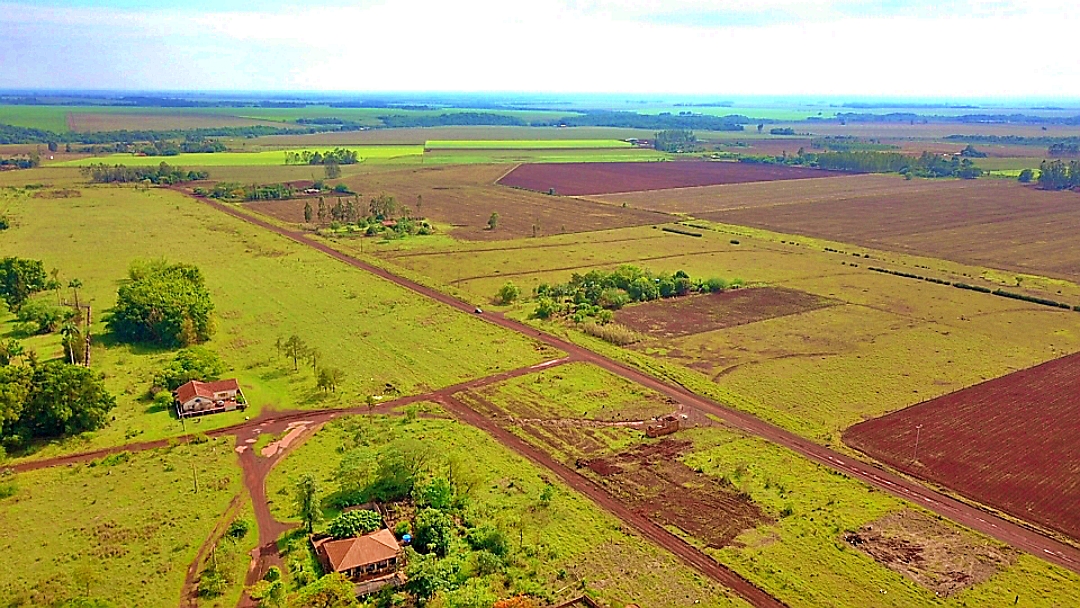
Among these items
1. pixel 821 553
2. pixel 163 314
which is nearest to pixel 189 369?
pixel 163 314

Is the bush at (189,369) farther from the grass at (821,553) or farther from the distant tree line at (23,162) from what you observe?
the distant tree line at (23,162)

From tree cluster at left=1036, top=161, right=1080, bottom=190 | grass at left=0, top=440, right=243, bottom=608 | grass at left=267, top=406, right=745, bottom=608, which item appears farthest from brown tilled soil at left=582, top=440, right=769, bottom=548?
tree cluster at left=1036, top=161, right=1080, bottom=190

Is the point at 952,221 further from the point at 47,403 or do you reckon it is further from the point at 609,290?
the point at 47,403

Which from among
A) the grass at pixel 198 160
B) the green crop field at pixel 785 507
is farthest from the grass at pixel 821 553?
the grass at pixel 198 160

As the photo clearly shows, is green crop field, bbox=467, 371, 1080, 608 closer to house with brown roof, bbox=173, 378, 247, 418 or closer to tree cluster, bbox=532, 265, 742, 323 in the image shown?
house with brown roof, bbox=173, 378, 247, 418

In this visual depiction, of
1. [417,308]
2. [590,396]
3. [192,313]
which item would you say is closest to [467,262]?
[417,308]
